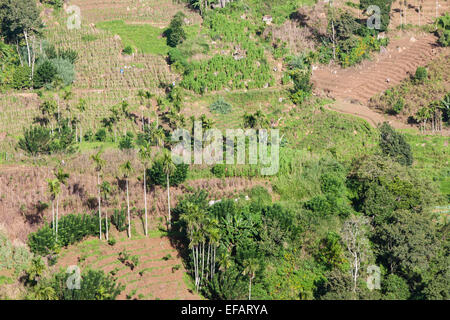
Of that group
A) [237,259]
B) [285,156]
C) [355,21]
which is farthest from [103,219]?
[355,21]

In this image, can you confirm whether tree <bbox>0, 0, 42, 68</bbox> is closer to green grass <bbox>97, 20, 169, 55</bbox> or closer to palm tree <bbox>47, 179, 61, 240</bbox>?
green grass <bbox>97, 20, 169, 55</bbox>

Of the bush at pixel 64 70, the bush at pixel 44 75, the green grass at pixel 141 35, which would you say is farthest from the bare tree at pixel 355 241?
the bush at pixel 44 75

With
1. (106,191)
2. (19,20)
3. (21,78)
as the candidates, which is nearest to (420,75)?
(106,191)

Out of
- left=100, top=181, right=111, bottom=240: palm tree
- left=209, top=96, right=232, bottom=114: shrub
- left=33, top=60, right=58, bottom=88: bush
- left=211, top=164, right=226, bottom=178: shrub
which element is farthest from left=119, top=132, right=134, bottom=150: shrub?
left=33, top=60, right=58, bottom=88: bush

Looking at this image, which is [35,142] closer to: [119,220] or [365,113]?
[119,220]

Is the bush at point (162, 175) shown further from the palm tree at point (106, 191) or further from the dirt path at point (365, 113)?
the dirt path at point (365, 113)

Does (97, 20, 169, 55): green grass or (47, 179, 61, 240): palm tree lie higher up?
(97, 20, 169, 55): green grass
